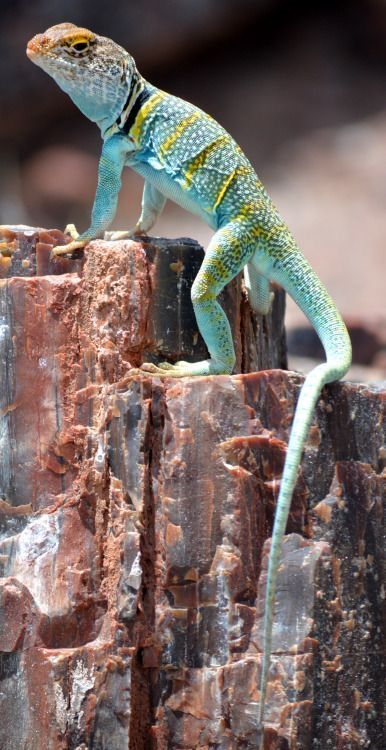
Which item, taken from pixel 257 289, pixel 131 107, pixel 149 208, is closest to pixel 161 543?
pixel 257 289

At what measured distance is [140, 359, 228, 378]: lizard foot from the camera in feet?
13.3

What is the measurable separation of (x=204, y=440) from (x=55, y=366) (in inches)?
33.7

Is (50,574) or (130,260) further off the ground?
(130,260)

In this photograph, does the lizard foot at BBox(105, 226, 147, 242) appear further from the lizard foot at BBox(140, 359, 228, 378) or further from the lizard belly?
the lizard foot at BBox(140, 359, 228, 378)

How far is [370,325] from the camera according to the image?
10273mm

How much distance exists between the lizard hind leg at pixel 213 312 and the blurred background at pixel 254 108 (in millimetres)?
7046

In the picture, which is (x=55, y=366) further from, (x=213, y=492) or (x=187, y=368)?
(x=213, y=492)

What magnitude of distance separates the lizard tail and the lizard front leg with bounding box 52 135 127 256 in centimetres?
91

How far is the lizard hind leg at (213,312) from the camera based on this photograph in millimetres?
4113

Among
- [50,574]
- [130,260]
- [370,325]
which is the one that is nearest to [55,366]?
[130,260]

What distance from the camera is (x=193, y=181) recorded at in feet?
14.6

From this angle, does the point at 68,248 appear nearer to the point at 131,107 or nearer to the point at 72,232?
the point at 72,232

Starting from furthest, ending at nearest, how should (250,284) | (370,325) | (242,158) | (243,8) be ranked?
1. (243,8)
2. (370,325)
3. (250,284)
4. (242,158)

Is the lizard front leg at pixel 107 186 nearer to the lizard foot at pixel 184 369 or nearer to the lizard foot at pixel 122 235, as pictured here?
the lizard foot at pixel 122 235
